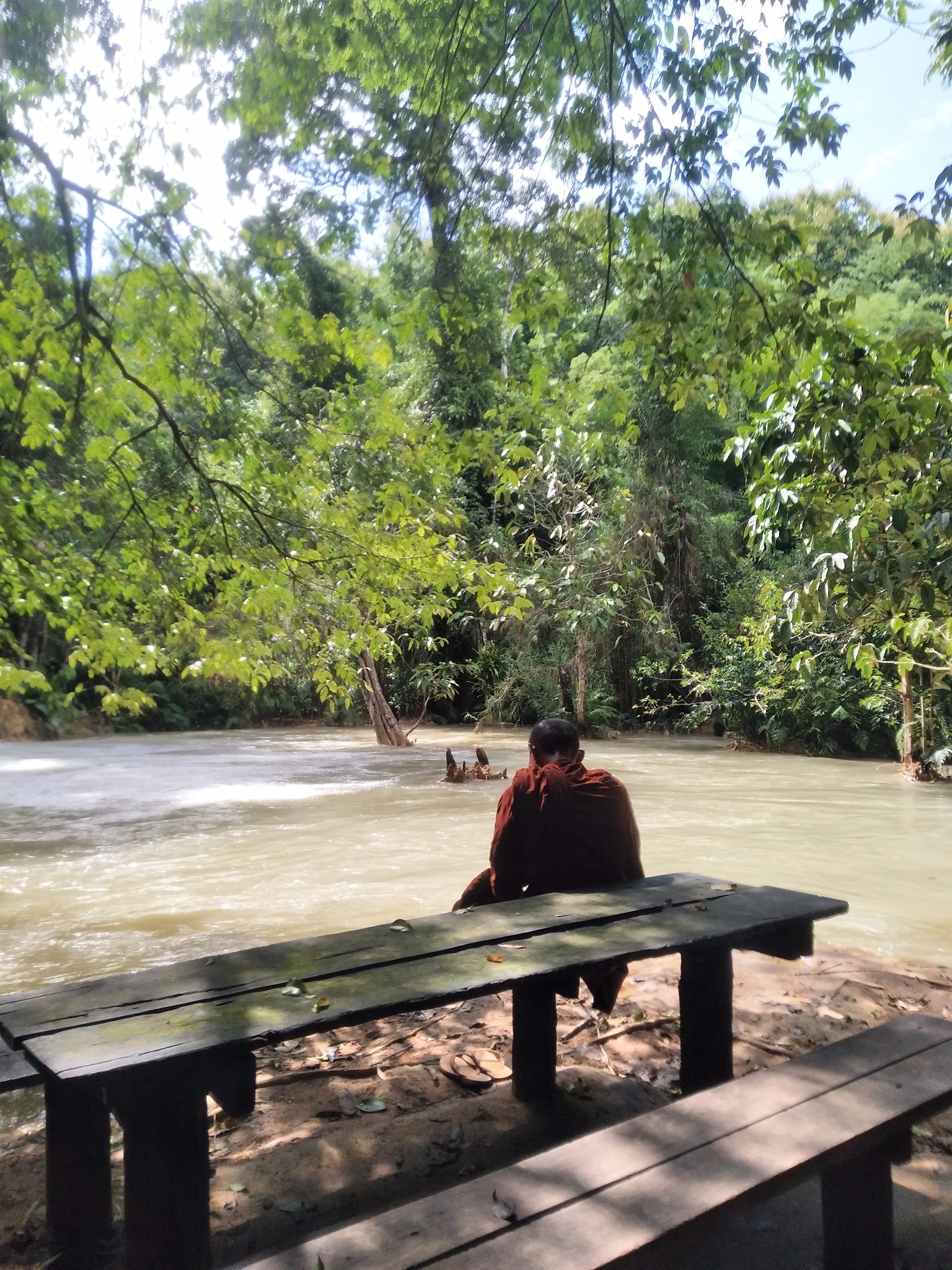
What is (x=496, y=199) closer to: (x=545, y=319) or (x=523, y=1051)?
(x=545, y=319)

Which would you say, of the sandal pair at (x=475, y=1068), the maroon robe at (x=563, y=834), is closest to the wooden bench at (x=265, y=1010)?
the maroon robe at (x=563, y=834)

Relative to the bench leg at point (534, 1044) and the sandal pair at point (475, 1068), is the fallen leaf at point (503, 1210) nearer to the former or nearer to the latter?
the bench leg at point (534, 1044)

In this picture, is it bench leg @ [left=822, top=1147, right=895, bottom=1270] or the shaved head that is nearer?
bench leg @ [left=822, top=1147, right=895, bottom=1270]

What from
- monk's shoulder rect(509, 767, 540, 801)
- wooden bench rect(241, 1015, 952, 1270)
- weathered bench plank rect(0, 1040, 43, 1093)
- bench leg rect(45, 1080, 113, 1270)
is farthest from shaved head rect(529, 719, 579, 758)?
weathered bench plank rect(0, 1040, 43, 1093)

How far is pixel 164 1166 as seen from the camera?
84.3 inches

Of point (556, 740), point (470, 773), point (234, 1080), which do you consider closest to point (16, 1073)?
point (234, 1080)

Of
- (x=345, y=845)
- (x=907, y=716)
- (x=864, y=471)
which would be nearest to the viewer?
(x=864, y=471)

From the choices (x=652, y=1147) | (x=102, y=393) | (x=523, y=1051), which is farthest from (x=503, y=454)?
(x=652, y=1147)

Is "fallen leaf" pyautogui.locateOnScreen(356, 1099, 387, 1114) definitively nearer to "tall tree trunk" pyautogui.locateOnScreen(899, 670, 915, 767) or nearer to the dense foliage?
the dense foliage

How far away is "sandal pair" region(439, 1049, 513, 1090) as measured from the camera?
3.63 meters

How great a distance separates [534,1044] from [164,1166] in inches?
59.1

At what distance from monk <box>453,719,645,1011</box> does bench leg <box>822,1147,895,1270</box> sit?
1321 millimetres

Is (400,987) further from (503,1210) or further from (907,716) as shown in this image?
(907,716)

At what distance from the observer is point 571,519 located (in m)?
18.2
